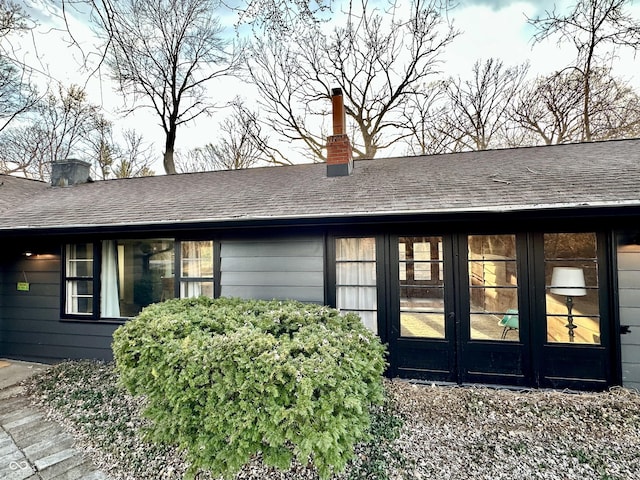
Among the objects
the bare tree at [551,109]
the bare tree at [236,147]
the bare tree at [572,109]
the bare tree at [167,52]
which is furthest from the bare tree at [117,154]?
the bare tree at [572,109]

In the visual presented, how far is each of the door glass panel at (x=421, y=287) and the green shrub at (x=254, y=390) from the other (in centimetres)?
140

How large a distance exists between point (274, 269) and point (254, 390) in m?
2.28

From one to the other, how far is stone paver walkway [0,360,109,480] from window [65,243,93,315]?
5.25 ft

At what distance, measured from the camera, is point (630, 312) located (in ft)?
11.3

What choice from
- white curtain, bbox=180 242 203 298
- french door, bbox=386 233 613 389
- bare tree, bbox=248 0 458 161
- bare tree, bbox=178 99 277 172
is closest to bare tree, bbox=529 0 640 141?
bare tree, bbox=248 0 458 161

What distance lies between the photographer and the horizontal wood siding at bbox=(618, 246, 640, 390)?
3.42 m

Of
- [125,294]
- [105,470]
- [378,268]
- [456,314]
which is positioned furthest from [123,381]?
[456,314]

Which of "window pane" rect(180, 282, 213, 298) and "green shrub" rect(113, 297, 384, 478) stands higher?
"window pane" rect(180, 282, 213, 298)

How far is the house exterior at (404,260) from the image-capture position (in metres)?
3.49

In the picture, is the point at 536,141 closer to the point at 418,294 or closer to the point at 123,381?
the point at 418,294

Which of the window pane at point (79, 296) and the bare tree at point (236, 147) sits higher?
the bare tree at point (236, 147)

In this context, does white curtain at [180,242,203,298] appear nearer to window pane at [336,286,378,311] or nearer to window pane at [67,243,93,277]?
window pane at [67,243,93,277]

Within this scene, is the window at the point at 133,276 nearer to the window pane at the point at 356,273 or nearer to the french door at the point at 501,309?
the window pane at the point at 356,273

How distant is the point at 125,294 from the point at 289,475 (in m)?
3.87
